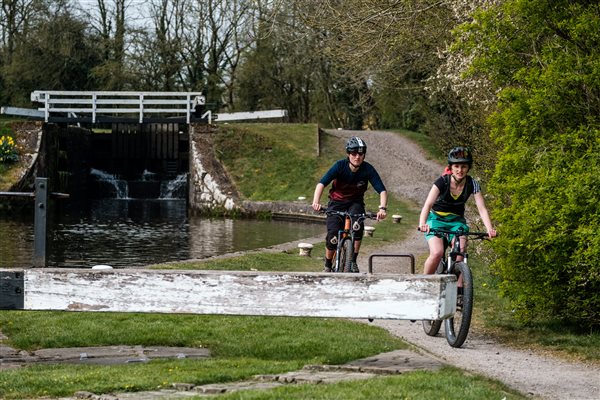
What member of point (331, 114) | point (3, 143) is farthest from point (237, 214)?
point (331, 114)

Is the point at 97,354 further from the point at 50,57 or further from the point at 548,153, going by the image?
the point at 50,57

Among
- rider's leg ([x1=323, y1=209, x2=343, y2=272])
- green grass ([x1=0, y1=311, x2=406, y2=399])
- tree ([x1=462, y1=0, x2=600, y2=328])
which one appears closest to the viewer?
green grass ([x1=0, y1=311, x2=406, y2=399])

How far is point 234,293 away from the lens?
8.02 meters

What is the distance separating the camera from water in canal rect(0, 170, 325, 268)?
19141mm

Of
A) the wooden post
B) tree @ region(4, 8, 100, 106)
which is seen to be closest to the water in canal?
the wooden post

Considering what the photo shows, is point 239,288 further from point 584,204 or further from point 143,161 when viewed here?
point 143,161

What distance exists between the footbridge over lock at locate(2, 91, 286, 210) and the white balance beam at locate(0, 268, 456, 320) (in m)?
25.4

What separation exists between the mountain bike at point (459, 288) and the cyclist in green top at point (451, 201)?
78 millimetres

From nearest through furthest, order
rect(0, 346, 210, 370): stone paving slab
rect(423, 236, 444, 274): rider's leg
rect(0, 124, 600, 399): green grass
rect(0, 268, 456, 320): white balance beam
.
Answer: rect(0, 124, 600, 399): green grass → rect(0, 268, 456, 320): white balance beam → rect(0, 346, 210, 370): stone paving slab → rect(423, 236, 444, 274): rider's leg

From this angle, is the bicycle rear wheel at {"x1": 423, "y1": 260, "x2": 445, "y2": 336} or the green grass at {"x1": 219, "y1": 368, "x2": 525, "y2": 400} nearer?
the green grass at {"x1": 219, "y1": 368, "x2": 525, "y2": 400}

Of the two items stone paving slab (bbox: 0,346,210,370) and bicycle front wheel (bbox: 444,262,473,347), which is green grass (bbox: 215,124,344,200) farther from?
stone paving slab (bbox: 0,346,210,370)

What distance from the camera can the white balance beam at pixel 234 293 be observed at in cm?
795

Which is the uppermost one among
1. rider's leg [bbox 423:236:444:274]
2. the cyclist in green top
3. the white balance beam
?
the cyclist in green top

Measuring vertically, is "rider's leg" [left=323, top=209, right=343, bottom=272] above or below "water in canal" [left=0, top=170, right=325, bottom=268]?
above
